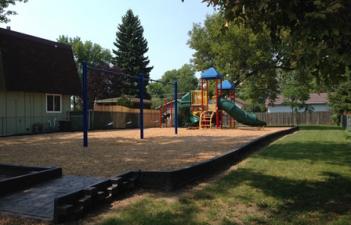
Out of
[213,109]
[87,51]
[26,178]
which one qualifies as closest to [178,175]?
[26,178]

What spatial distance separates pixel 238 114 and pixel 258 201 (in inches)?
895

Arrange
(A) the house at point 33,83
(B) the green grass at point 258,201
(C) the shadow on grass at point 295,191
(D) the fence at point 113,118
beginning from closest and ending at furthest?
(B) the green grass at point 258,201, (C) the shadow on grass at point 295,191, (A) the house at point 33,83, (D) the fence at point 113,118

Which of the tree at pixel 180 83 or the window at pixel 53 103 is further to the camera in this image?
the tree at pixel 180 83

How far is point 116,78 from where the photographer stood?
57.8 m

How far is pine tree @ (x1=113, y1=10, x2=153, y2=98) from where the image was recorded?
62781 mm

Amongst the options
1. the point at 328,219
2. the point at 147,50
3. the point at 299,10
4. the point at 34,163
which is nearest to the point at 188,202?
the point at 328,219

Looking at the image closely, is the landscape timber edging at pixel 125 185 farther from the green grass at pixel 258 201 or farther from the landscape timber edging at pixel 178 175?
the green grass at pixel 258 201

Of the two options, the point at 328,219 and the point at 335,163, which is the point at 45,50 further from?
the point at 328,219

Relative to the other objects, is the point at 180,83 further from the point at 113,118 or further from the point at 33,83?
the point at 33,83

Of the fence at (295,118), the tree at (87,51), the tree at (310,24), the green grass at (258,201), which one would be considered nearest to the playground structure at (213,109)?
the green grass at (258,201)

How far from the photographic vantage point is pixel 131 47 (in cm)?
6306

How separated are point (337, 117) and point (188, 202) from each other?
39453 mm

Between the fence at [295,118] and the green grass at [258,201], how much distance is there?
40245 millimetres

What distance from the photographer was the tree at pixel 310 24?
581cm
